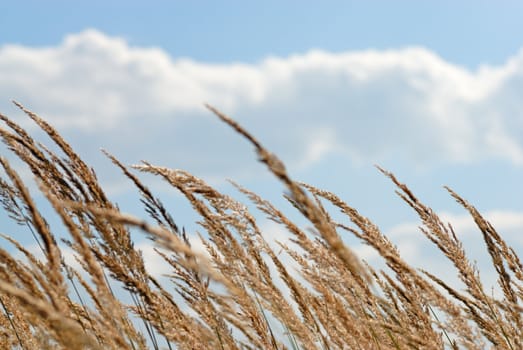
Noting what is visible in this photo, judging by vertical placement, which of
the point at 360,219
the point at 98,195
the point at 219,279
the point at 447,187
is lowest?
the point at 219,279

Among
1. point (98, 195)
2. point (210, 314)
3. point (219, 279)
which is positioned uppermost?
point (98, 195)

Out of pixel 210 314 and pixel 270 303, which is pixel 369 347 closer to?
pixel 270 303

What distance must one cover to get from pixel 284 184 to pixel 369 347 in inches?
49.4

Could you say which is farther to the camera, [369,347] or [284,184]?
[369,347]

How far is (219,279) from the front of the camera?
1.73m

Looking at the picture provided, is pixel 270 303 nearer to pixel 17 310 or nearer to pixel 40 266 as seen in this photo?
pixel 40 266

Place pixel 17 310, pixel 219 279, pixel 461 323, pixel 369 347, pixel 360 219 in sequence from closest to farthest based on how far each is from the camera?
pixel 219 279, pixel 461 323, pixel 369 347, pixel 360 219, pixel 17 310

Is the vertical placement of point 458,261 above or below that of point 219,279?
above

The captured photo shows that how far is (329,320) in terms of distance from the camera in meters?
3.03

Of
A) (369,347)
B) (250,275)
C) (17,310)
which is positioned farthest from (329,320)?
(17,310)

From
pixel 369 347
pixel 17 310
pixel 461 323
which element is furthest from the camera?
pixel 17 310

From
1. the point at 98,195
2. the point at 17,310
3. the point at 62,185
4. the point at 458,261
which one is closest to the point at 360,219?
the point at 458,261

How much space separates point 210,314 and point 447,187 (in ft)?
4.29

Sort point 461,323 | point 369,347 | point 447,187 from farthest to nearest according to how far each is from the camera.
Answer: point 447,187
point 369,347
point 461,323
